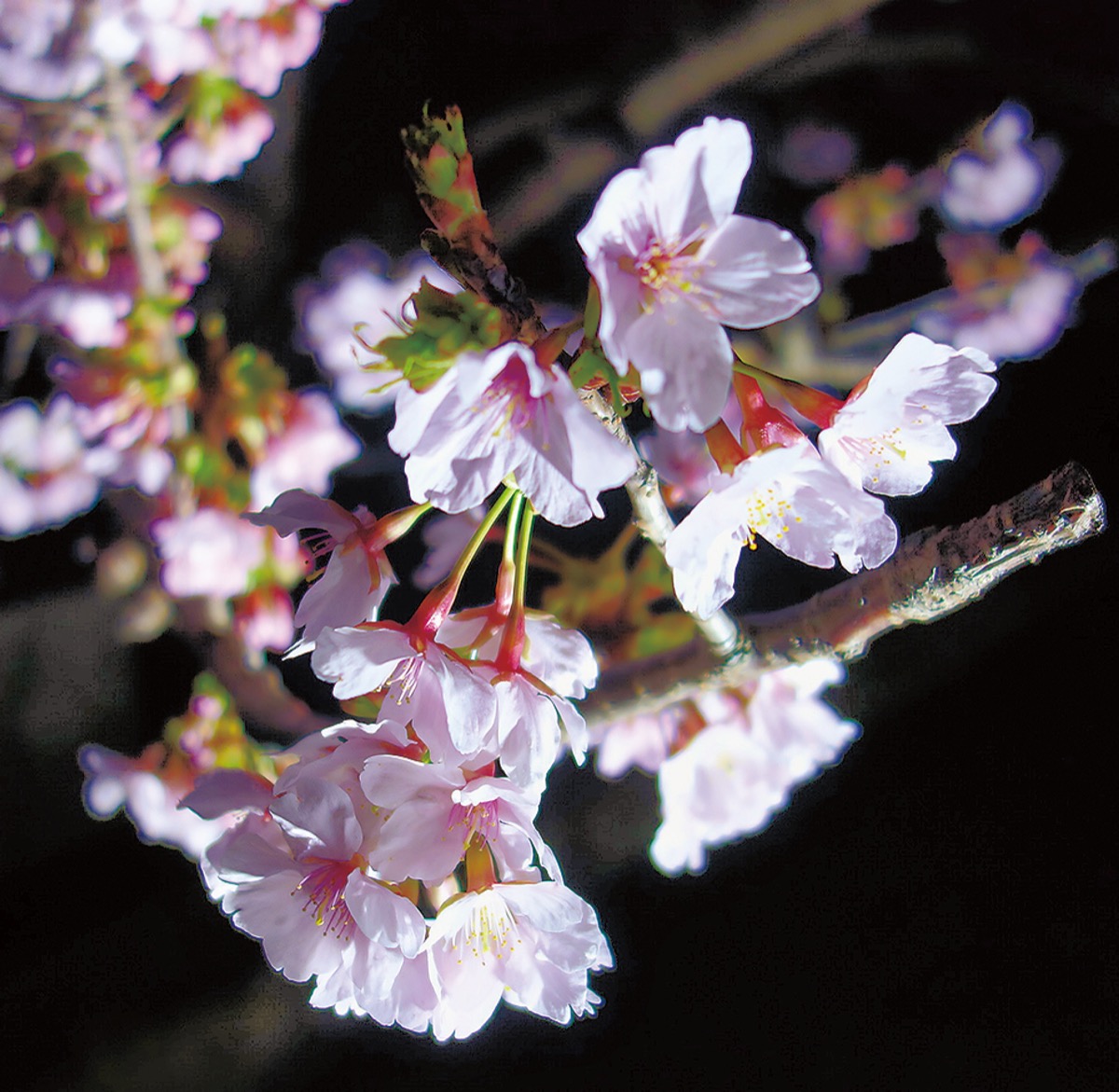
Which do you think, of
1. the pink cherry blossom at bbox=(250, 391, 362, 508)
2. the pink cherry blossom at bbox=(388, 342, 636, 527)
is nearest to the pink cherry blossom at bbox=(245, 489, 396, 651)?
the pink cherry blossom at bbox=(388, 342, 636, 527)

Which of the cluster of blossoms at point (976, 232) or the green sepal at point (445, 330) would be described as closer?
the green sepal at point (445, 330)

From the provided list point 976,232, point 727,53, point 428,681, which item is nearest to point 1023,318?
point 976,232

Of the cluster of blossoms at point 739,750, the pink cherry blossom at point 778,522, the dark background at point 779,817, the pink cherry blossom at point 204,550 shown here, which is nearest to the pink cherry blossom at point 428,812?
the pink cherry blossom at point 778,522

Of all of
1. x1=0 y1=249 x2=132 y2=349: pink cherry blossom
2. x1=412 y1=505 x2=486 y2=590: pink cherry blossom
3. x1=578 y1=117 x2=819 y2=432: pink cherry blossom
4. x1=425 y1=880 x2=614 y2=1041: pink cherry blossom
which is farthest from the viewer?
x1=0 y1=249 x2=132 y2=349: pink cherry blossom

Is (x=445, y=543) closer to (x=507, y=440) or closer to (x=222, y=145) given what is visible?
(x=507, y=440)

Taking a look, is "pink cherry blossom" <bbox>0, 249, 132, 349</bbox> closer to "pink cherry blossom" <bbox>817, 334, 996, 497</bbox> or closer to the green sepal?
the green sepal

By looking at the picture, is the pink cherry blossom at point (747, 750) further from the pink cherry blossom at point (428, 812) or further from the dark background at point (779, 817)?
the dark background at point (779, 817)
